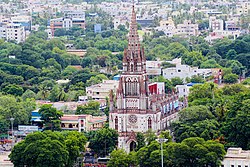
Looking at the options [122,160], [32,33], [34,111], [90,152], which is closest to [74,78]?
[34,111]

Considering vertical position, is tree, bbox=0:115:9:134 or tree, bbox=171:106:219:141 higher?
tree, bbox=171:106:219:141

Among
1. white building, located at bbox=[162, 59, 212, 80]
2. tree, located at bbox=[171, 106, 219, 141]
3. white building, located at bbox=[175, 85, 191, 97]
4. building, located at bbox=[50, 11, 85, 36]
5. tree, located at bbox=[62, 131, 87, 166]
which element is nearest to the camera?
tree, located at bbox=[62, 131, 87, 166]

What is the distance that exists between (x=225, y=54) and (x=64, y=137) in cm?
5617

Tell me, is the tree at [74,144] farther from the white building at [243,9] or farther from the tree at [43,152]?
the white building at [243,9]

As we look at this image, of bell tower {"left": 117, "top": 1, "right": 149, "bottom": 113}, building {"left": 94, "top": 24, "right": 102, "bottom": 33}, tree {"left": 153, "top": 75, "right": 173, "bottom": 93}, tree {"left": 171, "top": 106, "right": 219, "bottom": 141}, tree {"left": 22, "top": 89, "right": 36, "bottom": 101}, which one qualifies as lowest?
building {"left": 94, "top": 24, "right": 102, "bottom": 33}

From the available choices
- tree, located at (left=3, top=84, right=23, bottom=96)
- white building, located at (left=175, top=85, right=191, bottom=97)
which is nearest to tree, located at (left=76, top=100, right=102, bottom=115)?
white building, located at (left=175, top=85, right=191, bottom=97)

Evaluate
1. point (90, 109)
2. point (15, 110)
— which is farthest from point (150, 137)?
point (90, 109)

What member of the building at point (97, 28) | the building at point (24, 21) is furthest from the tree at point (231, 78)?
the building at point (24, 21)

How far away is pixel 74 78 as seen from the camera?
98438mm

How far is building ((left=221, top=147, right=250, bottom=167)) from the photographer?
194 feet

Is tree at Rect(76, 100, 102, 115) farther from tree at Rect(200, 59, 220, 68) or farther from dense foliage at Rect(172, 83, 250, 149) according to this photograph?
tree at Rect(200, 59, 220, 68)

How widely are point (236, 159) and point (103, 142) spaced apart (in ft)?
35.4

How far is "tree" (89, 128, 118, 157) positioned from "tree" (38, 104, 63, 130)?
7.06 meters

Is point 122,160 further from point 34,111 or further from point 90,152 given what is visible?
point 34,111
